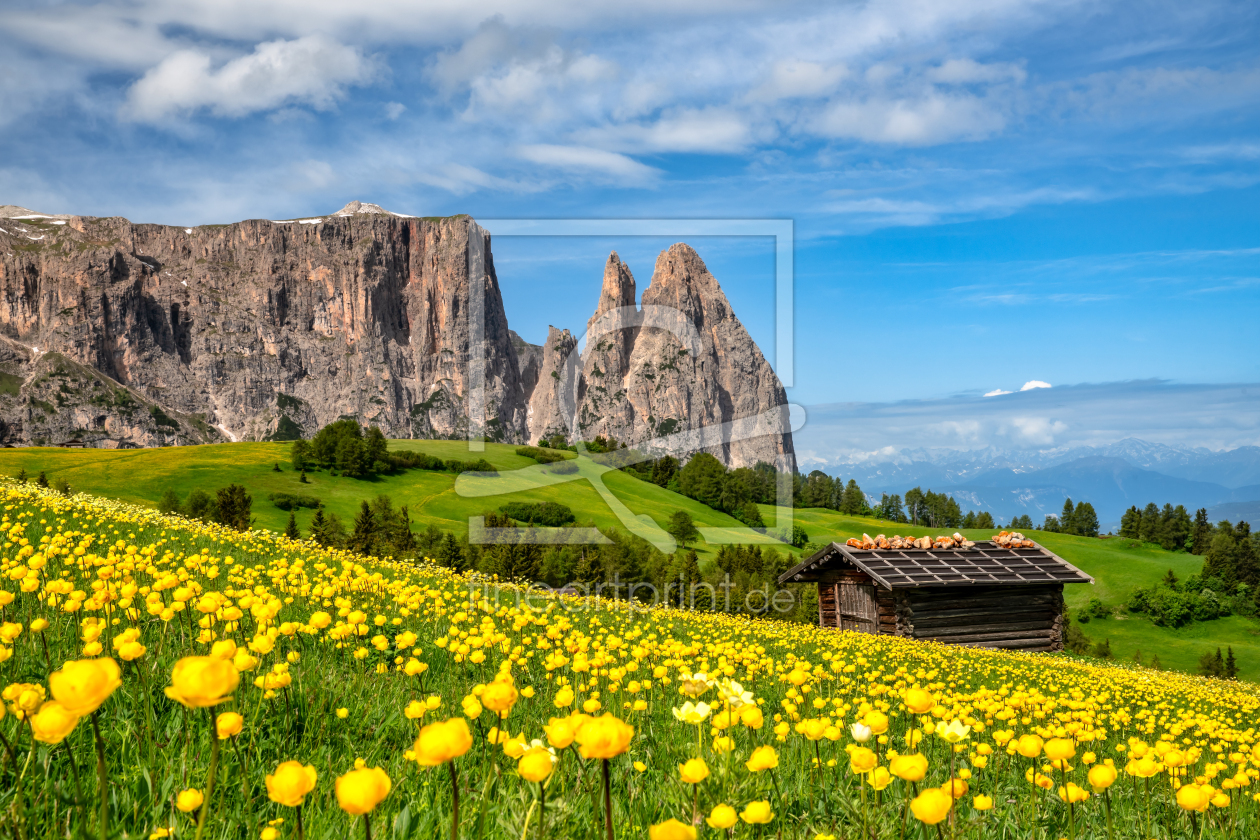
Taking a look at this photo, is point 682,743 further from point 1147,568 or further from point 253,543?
point 1147,568

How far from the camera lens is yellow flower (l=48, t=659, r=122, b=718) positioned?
4.68 feet

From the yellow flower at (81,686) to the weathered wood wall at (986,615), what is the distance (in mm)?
26723

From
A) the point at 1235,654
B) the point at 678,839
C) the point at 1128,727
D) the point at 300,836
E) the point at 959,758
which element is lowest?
the point at 1235,654

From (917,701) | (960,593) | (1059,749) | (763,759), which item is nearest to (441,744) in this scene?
(763,759)

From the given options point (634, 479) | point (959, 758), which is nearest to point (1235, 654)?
point (634, 479)

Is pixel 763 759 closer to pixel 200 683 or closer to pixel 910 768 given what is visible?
pixel 910 768

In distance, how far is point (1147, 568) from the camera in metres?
79.3

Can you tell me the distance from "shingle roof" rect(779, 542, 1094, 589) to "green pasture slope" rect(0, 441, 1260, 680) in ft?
111

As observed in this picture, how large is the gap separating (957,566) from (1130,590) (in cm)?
6305

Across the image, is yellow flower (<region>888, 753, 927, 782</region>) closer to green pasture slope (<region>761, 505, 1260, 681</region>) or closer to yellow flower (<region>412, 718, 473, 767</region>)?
yellow flower (<region>412, 718, 473, 767</region>)

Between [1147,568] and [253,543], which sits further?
[1147,568]

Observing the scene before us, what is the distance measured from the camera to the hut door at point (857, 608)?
2698cm

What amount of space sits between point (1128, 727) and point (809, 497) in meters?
139

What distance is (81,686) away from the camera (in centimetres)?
144
